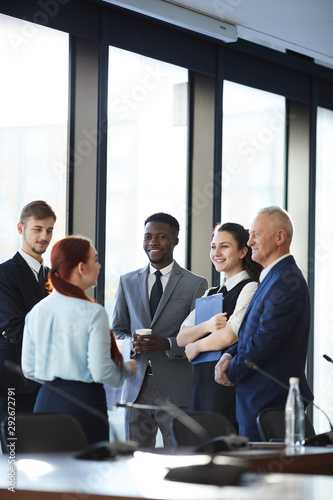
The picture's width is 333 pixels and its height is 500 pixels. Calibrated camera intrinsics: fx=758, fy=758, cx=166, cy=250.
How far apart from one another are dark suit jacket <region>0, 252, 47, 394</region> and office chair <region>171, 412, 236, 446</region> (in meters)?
1.07

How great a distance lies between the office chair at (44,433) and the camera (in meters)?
2.82

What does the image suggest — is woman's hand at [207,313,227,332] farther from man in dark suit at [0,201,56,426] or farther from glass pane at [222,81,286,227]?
glass pane at [222,81,286,227]

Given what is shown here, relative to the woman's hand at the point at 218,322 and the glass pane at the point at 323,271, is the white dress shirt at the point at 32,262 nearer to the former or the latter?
the woman's hand at the point at 218,322

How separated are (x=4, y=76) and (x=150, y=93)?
139cm

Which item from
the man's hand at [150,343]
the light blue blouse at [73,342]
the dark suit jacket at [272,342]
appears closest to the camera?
the light blue blouse at [73,342]

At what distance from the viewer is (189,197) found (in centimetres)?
619

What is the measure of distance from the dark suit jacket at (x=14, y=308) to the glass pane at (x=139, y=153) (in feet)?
4.96

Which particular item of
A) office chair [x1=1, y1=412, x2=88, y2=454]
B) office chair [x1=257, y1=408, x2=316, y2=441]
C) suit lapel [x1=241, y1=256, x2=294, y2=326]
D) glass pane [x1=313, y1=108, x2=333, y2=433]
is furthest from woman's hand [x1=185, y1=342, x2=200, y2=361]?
glass pane [x1=313, y1=108, x2=333, y2=433]

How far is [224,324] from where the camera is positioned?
4.05m

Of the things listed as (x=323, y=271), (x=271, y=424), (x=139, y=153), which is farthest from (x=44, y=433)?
(x=323, y=271)

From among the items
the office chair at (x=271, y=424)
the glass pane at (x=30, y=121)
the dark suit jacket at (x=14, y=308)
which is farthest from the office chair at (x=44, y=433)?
the glass pane at (x=30, y=121)

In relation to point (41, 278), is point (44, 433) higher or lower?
lower

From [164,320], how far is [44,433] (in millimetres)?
1685

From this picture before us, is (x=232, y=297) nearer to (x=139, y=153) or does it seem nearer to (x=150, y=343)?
(x=150, y=343)
